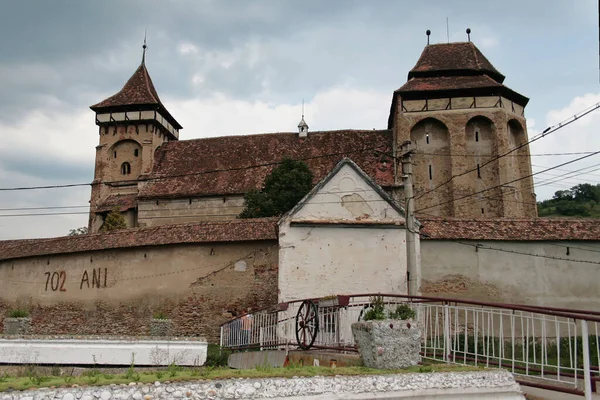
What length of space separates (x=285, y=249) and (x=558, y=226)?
1041 cm

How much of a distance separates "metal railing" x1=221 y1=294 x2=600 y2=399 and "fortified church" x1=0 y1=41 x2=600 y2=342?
4.75 ft

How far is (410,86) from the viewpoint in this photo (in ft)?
122

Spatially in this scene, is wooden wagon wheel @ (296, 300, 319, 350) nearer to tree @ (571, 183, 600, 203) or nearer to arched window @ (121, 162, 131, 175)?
arched window @ (121, 162, 131, 175)

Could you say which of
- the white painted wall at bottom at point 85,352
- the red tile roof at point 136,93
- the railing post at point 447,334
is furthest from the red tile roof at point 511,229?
the red tile roof at point 136,93

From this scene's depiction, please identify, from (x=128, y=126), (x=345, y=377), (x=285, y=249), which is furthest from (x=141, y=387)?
(x=128, y=126)

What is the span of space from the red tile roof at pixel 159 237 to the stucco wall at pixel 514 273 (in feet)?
19.9

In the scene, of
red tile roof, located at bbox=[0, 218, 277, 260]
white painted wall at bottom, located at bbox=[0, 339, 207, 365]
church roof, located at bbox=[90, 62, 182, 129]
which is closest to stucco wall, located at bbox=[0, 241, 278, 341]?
red tile roof, located at bbox=[0, 218, 277, 260]

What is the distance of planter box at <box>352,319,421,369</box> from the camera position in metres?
5.60

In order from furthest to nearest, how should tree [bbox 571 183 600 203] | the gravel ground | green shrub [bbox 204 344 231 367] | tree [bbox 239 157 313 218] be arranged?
tree [bbox 571 183 600 203]
tree [bbox 239 157 313 218]
green shrub [bbox 204 344 231 367]
the gravel ground

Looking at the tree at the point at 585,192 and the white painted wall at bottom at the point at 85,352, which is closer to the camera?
the white painted wall at bottom at the point at 85,352

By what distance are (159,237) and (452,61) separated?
26560mm

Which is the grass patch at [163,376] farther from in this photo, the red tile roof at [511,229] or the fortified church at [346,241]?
the red tile roof at [511,229]

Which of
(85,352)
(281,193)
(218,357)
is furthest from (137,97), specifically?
(85,352)

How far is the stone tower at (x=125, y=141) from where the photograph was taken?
41281 mm
